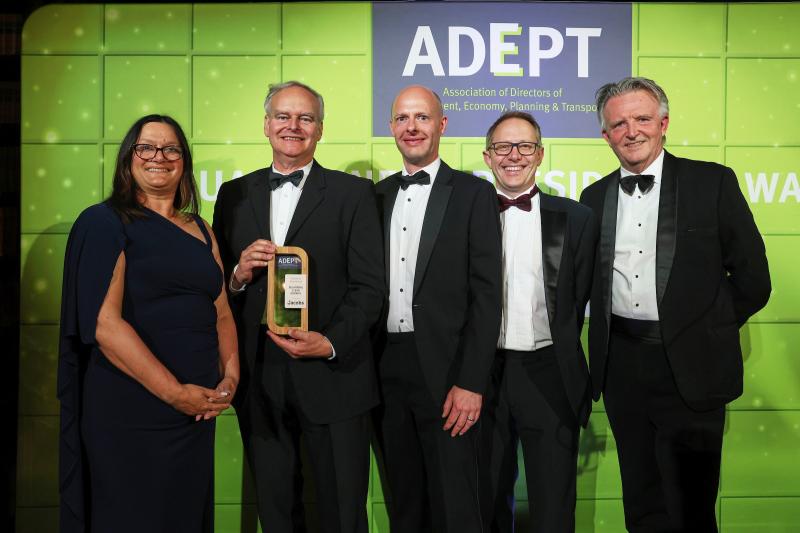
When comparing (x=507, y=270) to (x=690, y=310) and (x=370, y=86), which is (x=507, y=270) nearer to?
(x=690, y=310)

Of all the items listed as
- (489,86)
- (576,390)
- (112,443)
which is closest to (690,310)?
(576,390)

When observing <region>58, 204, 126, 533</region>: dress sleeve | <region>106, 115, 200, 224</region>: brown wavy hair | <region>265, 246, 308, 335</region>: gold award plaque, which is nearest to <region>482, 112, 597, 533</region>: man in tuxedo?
<region>265, 246, 308, 335</region>: gold award plaque

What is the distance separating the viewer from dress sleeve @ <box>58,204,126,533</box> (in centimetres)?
211

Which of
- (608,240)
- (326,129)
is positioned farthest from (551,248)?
(326,129)

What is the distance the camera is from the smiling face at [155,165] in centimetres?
226

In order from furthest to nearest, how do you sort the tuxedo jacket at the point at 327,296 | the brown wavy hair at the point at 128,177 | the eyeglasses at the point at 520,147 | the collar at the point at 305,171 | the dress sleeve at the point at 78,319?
the eyeglasses at the point at 520,147, the collar at the point at 305,171, the tuxedo jacket at the point at 327,296, the brown wavy hair at the point at 128,177, the dress sleeve at the point at 78,319

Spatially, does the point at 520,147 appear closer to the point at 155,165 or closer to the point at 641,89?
the point at 641,89

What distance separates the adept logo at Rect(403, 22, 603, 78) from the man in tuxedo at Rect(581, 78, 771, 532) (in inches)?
29.2

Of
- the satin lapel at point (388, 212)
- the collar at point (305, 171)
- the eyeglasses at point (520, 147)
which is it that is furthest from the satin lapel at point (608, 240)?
the collar at point (305, 171)

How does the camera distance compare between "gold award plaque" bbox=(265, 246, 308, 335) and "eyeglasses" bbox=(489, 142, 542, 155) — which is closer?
"gold award plaque" bbox=(265, 246, 308, 335)

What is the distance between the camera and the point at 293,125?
246cm

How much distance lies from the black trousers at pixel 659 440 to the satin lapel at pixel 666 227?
0.25 meters

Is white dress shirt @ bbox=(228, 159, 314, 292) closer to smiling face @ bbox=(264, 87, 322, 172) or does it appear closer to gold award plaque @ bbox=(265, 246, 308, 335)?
smiling face @ bbox=(264, 87, 322, 172)

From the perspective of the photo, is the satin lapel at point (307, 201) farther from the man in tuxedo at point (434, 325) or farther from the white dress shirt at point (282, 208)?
the man in tuxedo at point (434, 325)
